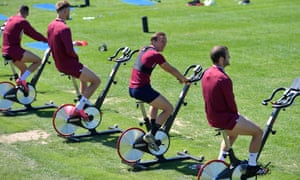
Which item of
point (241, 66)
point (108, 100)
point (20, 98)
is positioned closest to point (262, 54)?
point (241, 66)

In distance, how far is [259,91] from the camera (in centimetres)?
1758

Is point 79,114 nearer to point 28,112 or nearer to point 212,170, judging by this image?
point 28,112

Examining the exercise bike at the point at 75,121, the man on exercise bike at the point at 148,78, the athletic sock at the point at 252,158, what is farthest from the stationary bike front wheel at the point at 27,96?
the athletic sock at the point at 252,158

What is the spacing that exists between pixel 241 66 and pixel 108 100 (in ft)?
17.1

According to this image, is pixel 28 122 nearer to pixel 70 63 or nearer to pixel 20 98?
pixel 20 98

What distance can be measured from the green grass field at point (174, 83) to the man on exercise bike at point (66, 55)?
2.71 feet

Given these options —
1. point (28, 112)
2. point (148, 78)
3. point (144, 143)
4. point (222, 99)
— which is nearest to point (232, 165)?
point (222, 99)

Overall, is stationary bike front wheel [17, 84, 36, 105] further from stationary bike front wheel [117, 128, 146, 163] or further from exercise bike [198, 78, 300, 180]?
exercise bike [198, 78, 300, 180]

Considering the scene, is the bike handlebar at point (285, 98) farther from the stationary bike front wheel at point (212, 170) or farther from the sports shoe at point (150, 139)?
the sports shoe at point (150, 139)

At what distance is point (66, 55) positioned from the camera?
539 inches

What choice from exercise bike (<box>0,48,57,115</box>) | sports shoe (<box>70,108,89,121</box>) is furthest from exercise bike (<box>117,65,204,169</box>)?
exercise bike (<box>0,48,57,115</box>)

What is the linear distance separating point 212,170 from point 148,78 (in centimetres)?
243

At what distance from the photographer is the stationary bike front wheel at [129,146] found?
11.9 m

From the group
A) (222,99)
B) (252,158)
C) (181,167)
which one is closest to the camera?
(222,99)
